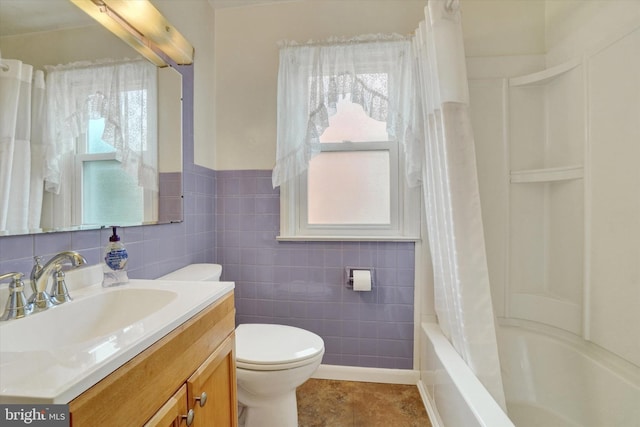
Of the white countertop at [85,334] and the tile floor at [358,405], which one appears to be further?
the tile floor at [358,405]

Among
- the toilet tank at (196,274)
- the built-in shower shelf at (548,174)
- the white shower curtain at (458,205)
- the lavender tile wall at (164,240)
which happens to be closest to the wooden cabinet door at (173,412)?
the lavender tile wall at (164,240)

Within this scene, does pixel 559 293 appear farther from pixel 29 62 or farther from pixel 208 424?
pixel 29 62

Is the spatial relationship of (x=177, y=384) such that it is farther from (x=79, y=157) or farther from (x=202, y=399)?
(x=79, y=157)

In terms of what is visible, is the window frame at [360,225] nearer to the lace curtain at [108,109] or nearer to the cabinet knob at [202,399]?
the lace curtain at [108,109]

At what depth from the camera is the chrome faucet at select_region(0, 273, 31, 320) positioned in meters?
0.67

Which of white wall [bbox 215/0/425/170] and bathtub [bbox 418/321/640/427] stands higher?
white wall [bbox 215/0/425/170]

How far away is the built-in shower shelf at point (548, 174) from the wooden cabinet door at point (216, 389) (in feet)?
5.50

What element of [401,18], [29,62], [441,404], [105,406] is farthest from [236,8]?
[441,404]

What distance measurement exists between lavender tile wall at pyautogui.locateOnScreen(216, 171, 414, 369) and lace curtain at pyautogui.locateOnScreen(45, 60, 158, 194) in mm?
599

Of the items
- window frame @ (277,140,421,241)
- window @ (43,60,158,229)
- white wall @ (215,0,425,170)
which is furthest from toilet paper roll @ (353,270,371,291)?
window @ (43,60,158,229)

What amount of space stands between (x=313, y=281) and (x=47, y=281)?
1246 millimetres

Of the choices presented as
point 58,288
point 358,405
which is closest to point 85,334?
point 58,288

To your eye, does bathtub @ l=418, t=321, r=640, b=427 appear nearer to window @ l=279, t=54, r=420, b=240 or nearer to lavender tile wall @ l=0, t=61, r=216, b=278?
window @ l=279, t=54, r=420, b=240

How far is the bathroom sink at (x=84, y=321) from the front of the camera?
0.64 meters
